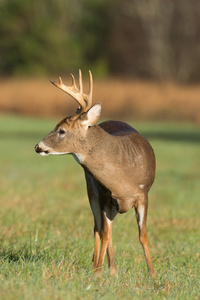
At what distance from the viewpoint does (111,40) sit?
51.6 meters

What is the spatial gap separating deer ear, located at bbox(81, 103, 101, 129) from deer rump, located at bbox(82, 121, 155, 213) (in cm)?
23

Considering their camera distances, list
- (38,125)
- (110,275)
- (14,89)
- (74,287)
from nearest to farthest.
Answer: (74,287)
(110,275)
(38,125)
(14,89)

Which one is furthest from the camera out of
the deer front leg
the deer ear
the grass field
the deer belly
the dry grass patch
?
the dry grass patch

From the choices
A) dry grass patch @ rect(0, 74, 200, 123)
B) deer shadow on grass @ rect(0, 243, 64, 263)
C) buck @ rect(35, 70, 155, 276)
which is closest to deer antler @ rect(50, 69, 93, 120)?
buck @ rect(35, 70, 155, 276)

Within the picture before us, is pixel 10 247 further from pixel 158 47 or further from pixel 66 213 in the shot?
pixel 158 47

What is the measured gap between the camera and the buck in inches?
195

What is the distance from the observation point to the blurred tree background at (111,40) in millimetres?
47406

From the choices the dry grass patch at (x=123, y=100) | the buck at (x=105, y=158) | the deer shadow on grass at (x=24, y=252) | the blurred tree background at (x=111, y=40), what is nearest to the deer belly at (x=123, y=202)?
the buck at (x=105, y=158)

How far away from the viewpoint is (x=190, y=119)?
110ft

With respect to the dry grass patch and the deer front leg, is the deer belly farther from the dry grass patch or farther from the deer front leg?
the dry grass patch

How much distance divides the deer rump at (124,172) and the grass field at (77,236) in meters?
0.61

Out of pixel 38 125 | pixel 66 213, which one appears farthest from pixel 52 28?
pixel 66 213

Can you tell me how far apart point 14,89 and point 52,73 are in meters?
9.97

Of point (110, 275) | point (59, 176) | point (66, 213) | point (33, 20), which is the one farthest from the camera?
point (33, 20)
